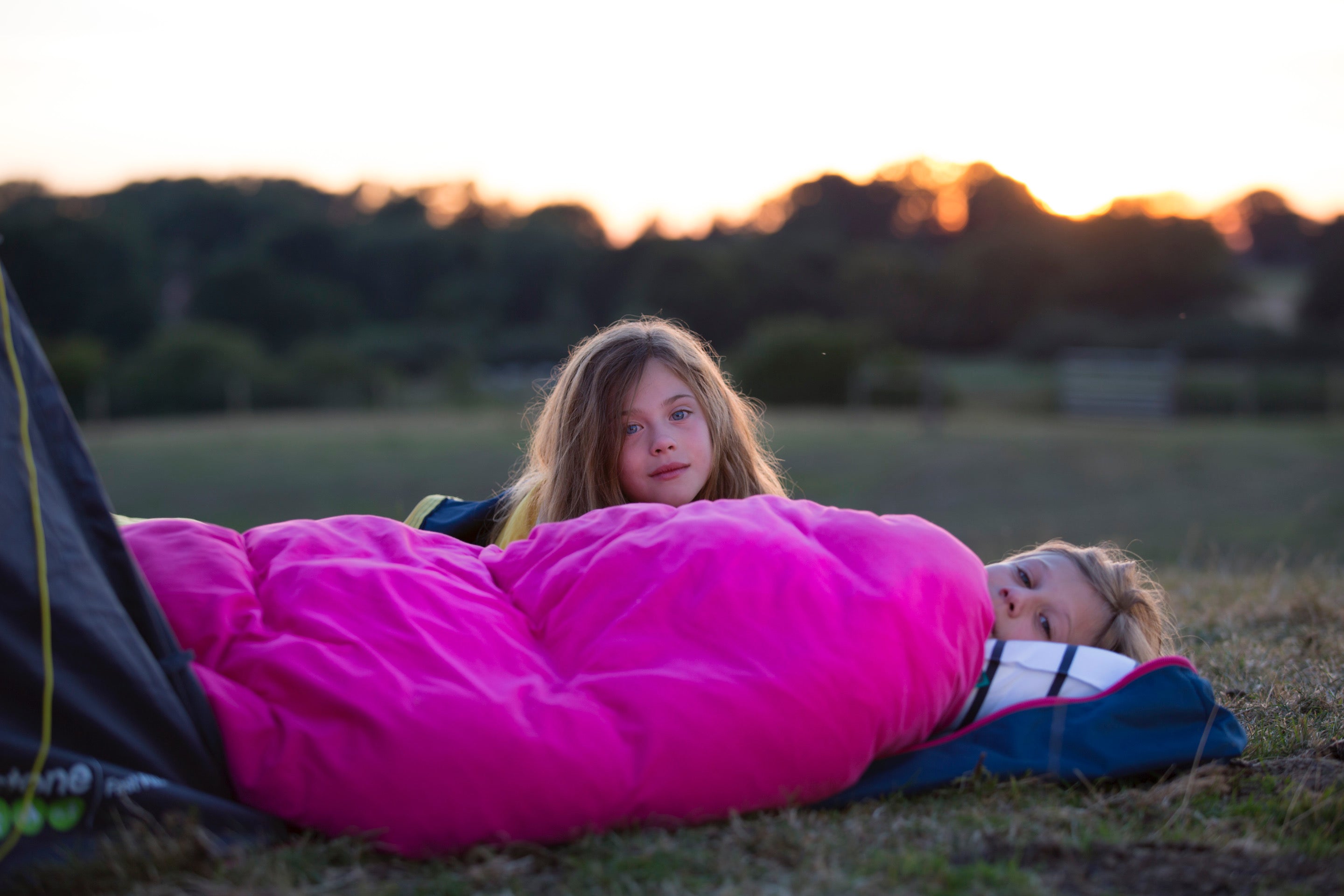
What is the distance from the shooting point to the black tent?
1.33 meters

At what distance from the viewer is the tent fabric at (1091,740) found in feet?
5.65

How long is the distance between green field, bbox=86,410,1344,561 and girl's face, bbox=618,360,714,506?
4.50 metres

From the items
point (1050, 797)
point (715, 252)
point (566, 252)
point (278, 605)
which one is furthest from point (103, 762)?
point (566, 252)

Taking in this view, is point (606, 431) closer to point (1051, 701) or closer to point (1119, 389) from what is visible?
point (1051, 701)

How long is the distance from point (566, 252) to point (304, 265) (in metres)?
10.7

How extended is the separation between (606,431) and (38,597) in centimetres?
147

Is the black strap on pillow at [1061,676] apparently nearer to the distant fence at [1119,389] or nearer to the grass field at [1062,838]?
the grass field at [1062,838]

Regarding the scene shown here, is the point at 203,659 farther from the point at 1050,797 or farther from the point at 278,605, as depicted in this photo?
the point at 1050,797

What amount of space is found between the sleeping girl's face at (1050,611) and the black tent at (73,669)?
1.41 metres

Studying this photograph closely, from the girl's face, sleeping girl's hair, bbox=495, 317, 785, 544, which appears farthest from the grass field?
the girl's face

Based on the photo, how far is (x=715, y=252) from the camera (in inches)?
1398

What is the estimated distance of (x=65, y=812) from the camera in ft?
4.47

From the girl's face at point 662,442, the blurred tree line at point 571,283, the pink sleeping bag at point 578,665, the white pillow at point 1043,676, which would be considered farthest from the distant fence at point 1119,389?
the pink sleeping bag at point 578,665

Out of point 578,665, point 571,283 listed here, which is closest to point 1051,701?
point 578,665
